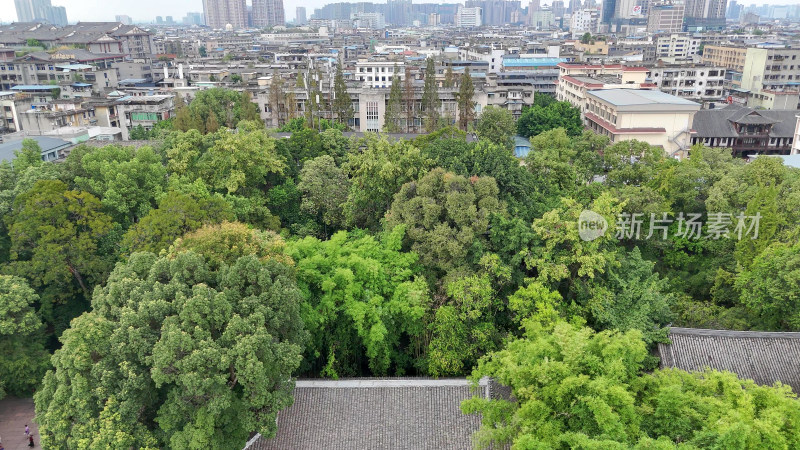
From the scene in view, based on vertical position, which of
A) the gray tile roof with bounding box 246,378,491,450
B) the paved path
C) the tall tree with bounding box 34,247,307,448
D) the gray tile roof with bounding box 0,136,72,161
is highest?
the gray tile roof with bounding box 0,136,72,161

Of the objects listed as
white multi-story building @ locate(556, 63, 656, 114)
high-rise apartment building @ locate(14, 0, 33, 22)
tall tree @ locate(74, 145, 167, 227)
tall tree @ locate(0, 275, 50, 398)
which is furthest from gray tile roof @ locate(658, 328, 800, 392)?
high-rise apartment building @ locate(14, 0, 33, 22)

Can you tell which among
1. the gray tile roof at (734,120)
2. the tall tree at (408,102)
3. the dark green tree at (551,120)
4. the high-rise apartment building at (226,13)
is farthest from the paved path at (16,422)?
the high-rise apartment building at (226,13)

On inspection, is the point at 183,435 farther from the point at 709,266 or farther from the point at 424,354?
the point at 709,266

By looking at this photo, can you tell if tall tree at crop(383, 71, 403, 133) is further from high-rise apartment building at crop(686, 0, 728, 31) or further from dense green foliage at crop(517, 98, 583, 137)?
high-rise apartment building at crop(686, 0, 728, 31)

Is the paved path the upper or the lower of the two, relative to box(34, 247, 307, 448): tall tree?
lower

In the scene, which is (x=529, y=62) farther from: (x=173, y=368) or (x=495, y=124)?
(x=173, y=368)
